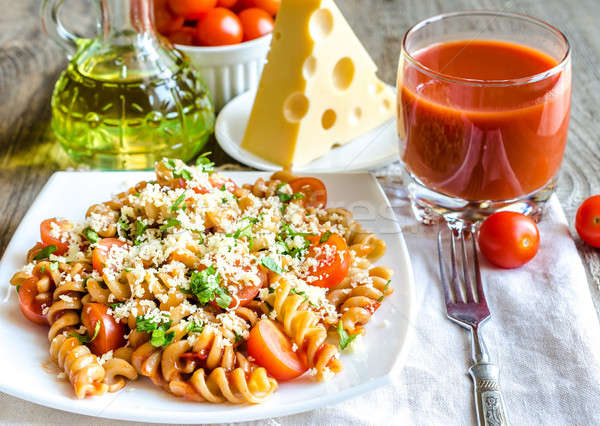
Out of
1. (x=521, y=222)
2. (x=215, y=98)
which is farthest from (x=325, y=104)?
(x=521, y=222)

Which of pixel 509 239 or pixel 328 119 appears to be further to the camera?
pixel 328 119

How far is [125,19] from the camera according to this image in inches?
104

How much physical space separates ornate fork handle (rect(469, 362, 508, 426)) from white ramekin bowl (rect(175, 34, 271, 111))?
1.73 meters

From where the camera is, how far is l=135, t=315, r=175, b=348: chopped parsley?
1710mm

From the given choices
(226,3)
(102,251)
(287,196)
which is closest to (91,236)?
(102,251)

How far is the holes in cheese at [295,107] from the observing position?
2.77 metres

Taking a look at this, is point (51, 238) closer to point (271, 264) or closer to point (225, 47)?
point (271, 264)

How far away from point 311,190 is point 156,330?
82cm

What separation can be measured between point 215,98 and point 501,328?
1772 mm

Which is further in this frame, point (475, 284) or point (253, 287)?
point (475, 284)

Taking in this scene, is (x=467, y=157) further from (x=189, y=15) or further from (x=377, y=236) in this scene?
(x=189, y=15)

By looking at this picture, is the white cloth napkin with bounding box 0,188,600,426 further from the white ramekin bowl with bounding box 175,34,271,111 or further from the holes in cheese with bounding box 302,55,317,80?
the white ramekin bowl with bounding box 175,34,271,111

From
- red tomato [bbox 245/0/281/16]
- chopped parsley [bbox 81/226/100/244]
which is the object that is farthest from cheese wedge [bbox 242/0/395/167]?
chopped parsley [bbox 81/226/100/244]

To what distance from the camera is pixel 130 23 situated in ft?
8.71
